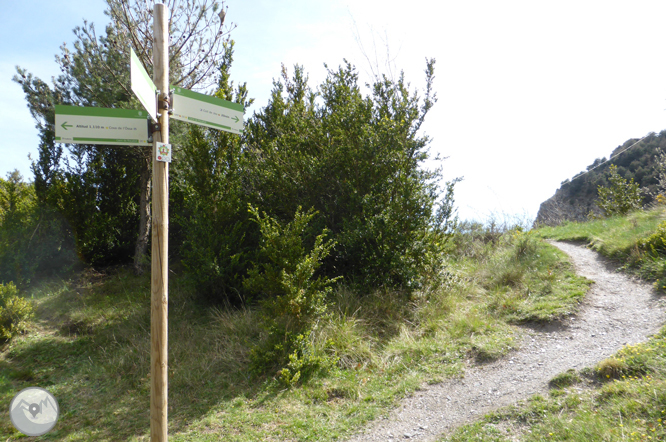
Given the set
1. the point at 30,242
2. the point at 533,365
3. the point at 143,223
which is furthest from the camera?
the point at 143,223

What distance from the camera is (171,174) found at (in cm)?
974

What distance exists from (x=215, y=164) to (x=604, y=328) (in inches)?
266

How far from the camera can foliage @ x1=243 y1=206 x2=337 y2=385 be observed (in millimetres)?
4852

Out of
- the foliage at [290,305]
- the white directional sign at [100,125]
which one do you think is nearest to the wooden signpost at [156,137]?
the white directional sign at [100,125]

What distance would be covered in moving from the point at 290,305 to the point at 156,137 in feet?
9.18

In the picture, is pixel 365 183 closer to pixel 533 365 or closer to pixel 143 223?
pixel 533 365

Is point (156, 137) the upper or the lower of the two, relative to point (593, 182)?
lower

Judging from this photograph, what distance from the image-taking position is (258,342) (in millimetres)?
5473

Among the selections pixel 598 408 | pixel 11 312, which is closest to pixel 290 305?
pixel 598 408

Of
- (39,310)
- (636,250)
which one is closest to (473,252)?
(636,250)

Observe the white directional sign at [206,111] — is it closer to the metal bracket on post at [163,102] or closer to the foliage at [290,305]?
the metal bracket on post at [163,102]

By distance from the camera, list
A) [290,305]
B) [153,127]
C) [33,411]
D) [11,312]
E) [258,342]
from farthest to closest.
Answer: [11,312]
[258,342]
[290,305]
[153,127]
[33,411]

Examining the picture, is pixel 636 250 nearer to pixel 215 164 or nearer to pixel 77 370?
pixel 215 164

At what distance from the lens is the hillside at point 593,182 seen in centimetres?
1559
